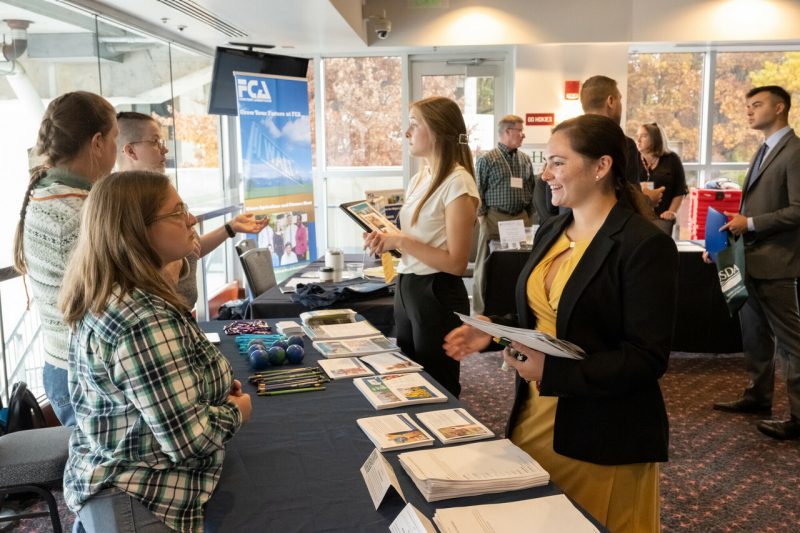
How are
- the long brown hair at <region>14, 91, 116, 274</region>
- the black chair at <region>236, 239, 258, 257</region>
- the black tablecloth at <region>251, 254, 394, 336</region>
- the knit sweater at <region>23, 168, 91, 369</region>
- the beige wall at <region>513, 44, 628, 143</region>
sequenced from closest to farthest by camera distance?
the knit sweater at <region>23, 168, 91, 369</region>, the long brown hair at <region>14, 91, 116, 274</region>, the black tablecloth at <region>251, 254, 394, 336</region>, the black chair at <region>236, 239, 258, 257</region>, the beige wall at <region>513, 44, 628, 143</region>

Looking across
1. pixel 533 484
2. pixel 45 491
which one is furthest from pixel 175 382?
pixel 45 491

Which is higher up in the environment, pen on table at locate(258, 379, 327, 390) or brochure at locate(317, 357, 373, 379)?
brochure at locate(317, 357, 373, 379)

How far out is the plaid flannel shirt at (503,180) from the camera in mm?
5977

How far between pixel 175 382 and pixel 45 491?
1.25 metres

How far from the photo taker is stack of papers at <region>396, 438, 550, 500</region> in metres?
1.37

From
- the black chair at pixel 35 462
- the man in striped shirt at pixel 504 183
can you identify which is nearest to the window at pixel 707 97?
the man in striped shirt at pixel 504 183

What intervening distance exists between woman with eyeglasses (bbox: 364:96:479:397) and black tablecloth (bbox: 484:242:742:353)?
2.07m

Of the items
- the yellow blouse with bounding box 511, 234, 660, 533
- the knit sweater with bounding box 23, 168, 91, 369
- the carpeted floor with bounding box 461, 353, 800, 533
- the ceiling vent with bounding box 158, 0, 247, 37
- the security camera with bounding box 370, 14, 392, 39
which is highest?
the security camera with bounding box 370, 14, 392, 39

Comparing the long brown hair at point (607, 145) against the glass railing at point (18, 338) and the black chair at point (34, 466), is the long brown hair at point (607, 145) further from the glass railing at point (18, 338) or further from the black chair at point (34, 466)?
the glass railing at point (18, 338)

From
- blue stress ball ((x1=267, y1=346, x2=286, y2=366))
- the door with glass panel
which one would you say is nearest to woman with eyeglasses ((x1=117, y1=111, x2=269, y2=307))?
blue stress ball ((x1=267, y1=346, x2=286, y2=366))

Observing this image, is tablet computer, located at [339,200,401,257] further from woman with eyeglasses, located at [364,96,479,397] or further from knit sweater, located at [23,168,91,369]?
knit sweater, located at [23,168,91,369]

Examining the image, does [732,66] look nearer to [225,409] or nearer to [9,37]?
[9,37]

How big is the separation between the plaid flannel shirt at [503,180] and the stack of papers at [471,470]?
15.0 ft

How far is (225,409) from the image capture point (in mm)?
1407
